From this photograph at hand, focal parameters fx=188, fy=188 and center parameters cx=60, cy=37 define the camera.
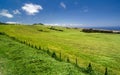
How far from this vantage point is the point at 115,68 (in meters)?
44.1

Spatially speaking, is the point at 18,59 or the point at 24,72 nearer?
the point at 24,72

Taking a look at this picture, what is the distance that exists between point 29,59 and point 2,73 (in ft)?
30.3

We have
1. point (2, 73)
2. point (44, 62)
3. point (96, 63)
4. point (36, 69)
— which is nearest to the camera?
point (2, 73)

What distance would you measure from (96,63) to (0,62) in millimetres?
23891

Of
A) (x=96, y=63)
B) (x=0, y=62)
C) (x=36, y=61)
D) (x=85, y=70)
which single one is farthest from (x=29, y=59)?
(x=96, y=63)

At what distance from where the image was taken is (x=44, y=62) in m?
36.0

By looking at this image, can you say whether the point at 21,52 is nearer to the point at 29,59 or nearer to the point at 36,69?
the point at 29,59

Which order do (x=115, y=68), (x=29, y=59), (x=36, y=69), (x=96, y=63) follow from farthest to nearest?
1. (x=96, y=63)
2. (x=115, y=68)
3. (x=29, y=59)
4. (x=36, y=69)

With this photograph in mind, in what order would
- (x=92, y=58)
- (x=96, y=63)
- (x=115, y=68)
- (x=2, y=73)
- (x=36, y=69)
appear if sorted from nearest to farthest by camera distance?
1. (x=2, y=73)
2. (x=36, y=69)
3. (x=115, y=68)
4. (x=96, y=63)
5. (x=92, y=58)

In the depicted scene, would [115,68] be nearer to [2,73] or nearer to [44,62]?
[44,62]

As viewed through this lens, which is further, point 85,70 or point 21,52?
point 21,52

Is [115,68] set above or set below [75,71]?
below

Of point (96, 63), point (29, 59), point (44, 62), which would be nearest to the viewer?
point (44, 62)

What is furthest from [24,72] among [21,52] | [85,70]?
[21,52]
